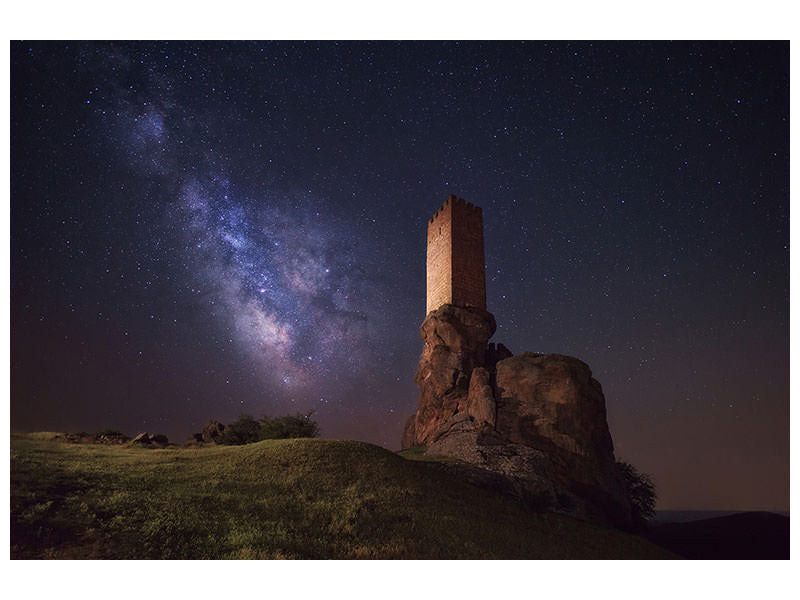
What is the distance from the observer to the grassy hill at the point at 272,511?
945 cm

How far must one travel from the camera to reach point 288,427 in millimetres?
29312

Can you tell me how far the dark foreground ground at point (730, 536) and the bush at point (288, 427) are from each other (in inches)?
815

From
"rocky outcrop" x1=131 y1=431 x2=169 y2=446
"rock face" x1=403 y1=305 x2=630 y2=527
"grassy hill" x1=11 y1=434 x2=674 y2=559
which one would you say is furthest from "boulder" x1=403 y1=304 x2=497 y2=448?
"rocky outcrop" x1=131 y1=431 x2=169 y2=446

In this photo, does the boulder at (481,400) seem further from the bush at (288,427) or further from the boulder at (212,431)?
the boulder at (212,431)

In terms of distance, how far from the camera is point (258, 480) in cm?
1420

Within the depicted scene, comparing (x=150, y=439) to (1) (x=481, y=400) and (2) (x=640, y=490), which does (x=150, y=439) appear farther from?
(2) (x=640, y=490)

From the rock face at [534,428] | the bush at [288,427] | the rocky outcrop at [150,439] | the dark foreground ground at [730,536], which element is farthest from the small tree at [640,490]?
the rocky outcrop at [150,439]

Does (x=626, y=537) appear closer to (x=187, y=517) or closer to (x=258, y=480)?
(x=258, y=480)

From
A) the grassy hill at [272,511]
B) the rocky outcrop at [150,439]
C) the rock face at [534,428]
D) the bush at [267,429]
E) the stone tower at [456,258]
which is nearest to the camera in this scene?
the grassy hill at [272,511]

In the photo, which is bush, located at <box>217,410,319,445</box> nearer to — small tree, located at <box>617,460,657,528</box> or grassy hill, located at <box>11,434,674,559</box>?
grassy hill, located at <box>11,434,674,559</box>

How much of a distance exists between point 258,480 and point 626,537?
13915mm

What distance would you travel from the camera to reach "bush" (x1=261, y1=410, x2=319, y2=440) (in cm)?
2898
